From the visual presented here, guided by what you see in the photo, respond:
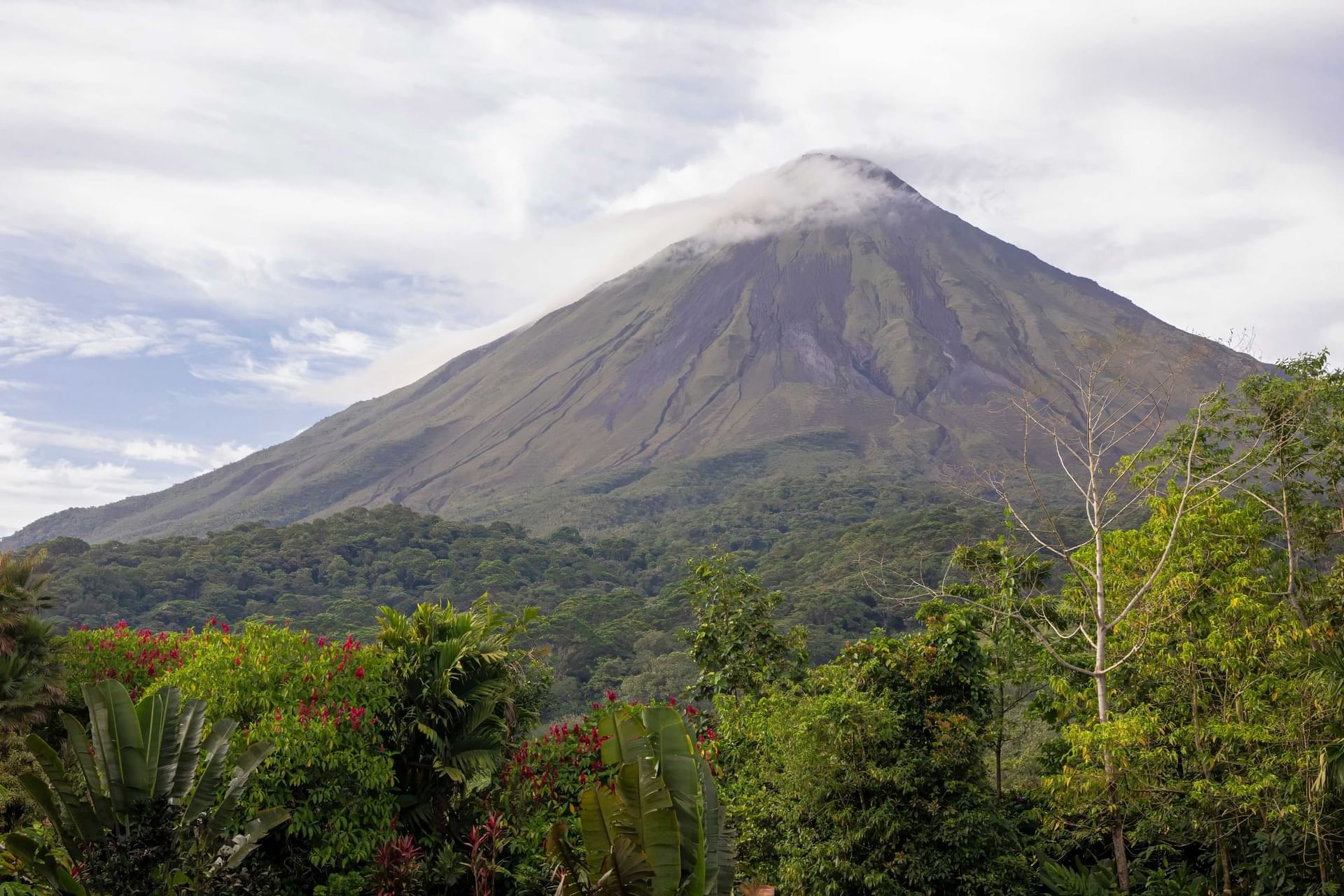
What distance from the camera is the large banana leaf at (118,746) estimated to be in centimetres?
607

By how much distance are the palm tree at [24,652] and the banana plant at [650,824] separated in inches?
195

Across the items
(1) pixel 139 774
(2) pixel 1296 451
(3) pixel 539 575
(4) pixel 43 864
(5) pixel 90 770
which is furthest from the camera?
(3) pixel 539 575

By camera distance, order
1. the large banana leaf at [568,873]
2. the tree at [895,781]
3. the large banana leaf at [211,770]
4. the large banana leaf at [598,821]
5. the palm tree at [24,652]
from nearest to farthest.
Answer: the large banana leaf at [598,821] < the large banana leaf at [568,873] < the large banana leaf at [211,770] < the palm tree at [24,652] < the tree at [895,781]

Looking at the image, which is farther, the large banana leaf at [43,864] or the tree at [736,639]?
the tree at [736,639]

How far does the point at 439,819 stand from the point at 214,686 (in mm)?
2182

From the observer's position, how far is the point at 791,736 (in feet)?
29.6

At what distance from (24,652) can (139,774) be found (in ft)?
10.4

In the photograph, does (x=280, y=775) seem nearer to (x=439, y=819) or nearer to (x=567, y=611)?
(x=439, y=819)

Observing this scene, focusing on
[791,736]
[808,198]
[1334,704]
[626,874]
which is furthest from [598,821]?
[808,198]

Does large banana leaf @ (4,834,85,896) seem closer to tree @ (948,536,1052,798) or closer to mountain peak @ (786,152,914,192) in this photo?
tree @ (948,536,1052,798)

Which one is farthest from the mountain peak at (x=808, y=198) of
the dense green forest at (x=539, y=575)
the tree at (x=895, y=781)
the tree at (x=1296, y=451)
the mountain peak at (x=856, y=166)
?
the tree at (x=895, y=781)

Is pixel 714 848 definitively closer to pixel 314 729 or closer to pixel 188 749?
pixel 314 729

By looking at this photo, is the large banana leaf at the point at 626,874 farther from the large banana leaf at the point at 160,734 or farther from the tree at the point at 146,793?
the large banana leaf at the point at 160,734

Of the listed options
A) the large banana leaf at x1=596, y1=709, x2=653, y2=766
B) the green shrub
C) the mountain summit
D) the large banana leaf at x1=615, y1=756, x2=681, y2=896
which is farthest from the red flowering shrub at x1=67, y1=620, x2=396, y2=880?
the mountain summit
